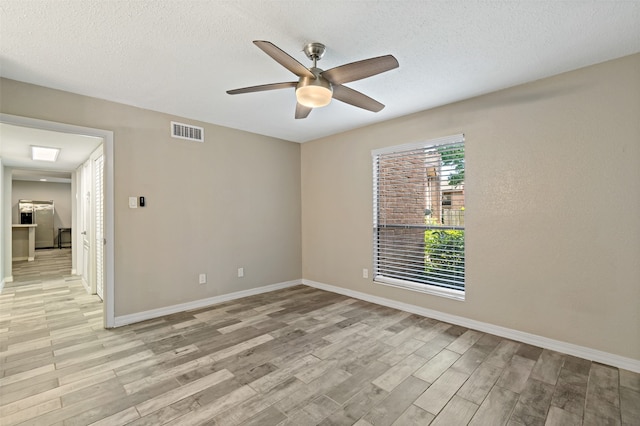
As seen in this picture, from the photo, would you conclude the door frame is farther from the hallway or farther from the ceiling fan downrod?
the hallway

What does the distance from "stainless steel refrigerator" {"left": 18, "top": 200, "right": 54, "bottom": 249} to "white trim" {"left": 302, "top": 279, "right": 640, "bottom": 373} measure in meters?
11.6

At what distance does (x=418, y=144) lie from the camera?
367cm

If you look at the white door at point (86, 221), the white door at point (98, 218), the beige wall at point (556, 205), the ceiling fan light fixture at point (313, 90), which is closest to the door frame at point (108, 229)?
the white door at point (98, 218)

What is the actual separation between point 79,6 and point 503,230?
3834mm

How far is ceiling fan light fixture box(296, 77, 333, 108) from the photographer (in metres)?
2.02

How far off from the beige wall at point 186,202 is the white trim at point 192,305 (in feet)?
0.20

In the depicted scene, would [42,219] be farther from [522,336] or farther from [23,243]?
[522,336]

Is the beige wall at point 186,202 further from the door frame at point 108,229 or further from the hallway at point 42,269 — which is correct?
the hallway at point 42,269

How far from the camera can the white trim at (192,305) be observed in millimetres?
3332

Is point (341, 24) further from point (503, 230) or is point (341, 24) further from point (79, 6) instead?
point (503, 230)

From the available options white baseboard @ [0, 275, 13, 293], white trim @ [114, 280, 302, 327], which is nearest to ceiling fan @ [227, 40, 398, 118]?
white trim @ [114, 280, 302, 327]

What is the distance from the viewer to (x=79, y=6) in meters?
1.75

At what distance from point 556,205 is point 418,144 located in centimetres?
158

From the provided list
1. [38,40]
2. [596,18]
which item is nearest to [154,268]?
[38,40]
